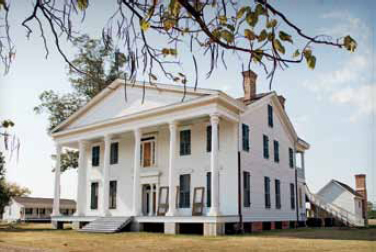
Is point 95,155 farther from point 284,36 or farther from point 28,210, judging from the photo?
point 28,210

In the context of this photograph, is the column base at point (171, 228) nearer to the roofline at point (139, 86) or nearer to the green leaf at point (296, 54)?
the roofline at point (139, 86)

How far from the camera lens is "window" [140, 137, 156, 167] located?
23.5 meters

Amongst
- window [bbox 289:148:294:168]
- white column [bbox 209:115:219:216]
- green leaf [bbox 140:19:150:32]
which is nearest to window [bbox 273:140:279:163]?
window [bbox 289:148:294:168]

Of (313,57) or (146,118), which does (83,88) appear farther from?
(313,57)

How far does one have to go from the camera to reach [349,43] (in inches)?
124

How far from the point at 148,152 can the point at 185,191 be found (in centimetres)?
353

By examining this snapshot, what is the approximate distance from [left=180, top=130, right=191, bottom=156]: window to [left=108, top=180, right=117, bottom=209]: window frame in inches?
214

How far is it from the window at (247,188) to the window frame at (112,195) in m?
8.27

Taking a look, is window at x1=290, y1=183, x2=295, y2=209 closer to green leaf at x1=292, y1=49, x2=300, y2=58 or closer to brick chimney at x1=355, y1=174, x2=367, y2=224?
brick chimney at x1=355, y1=174, x2=367, y2=224

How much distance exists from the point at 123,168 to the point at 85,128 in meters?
3.18

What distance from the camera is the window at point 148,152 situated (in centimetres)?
2345

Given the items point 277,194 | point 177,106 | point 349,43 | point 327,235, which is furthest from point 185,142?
point 349,43

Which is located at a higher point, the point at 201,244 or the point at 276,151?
the point at 276,151

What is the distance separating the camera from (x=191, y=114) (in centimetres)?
1950
